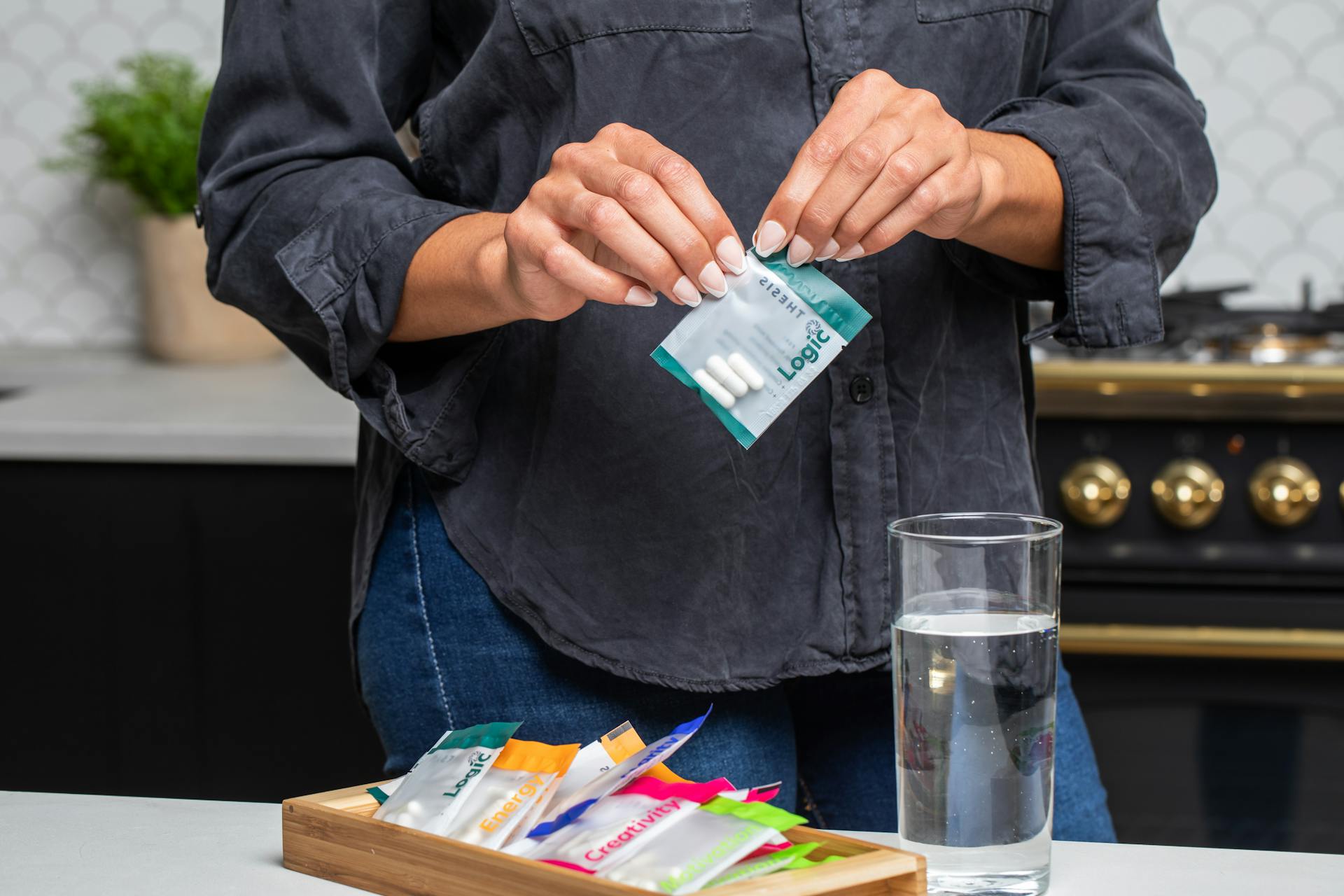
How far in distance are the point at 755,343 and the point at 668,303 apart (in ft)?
0.57

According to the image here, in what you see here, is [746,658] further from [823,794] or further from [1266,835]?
[1266,835]

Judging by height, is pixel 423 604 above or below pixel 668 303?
below

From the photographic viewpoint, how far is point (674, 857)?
0.47 metres

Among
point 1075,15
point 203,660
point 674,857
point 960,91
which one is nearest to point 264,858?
point 674,857

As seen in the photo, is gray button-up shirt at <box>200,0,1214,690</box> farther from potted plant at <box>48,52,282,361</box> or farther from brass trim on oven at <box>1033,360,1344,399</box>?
potted plant at <box>48,52,282,361</box>

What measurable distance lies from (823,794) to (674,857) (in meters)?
0.36

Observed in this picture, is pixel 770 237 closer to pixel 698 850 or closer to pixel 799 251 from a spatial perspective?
pixel 799 251

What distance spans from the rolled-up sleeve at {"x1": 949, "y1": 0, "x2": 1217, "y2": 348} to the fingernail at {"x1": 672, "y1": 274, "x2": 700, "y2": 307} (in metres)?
0.21

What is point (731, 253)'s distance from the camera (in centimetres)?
56

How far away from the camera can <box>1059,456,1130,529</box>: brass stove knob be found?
1350 millimetres

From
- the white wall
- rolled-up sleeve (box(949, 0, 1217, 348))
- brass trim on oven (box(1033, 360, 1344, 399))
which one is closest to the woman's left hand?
rolled-up sleeve (box(949, 0, 1217, 348))

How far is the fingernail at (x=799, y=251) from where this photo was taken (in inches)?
22.3

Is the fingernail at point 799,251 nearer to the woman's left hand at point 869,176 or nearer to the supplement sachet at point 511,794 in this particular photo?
the woman's left hand at point 869,176

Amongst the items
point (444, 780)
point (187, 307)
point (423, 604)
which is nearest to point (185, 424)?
point (187, 307)
